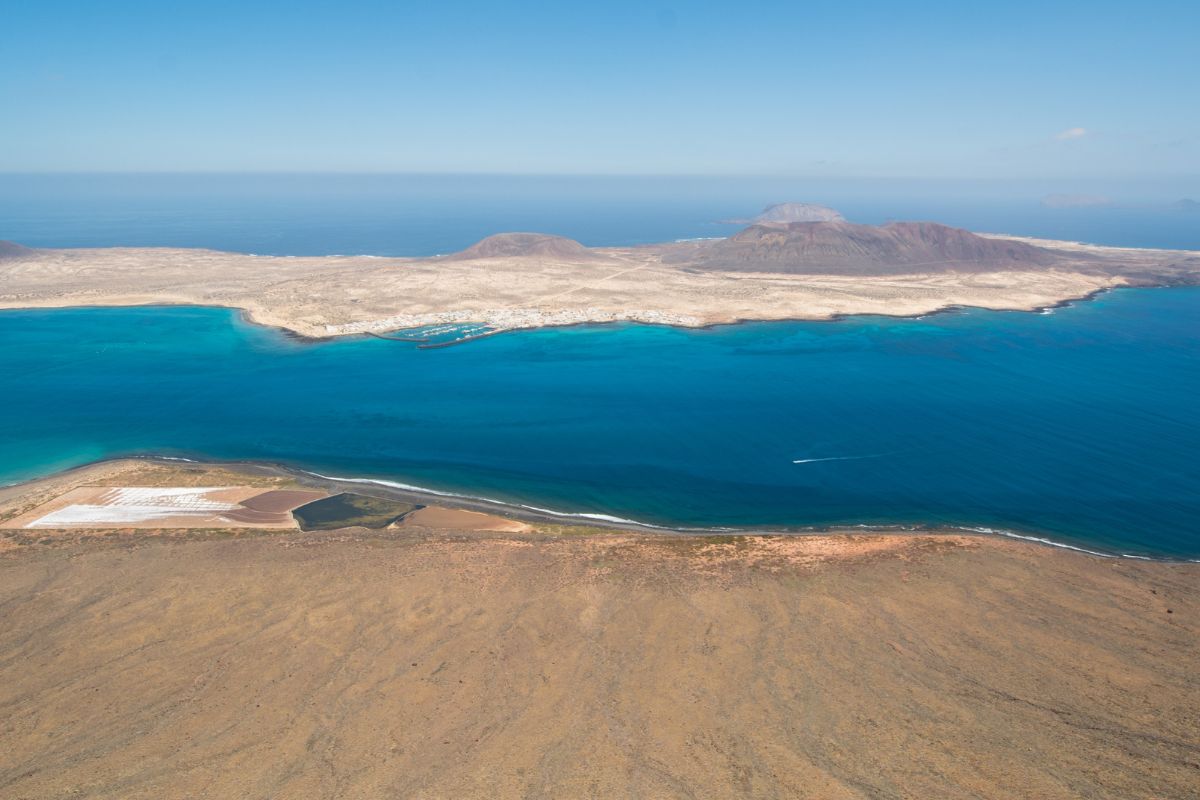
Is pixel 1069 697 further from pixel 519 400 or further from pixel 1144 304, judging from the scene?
pixel 1144 304

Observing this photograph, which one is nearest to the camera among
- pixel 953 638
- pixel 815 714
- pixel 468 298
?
pixel 815 714

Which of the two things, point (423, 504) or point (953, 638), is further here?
point (423, 504)

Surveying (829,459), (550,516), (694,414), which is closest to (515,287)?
(694,414)

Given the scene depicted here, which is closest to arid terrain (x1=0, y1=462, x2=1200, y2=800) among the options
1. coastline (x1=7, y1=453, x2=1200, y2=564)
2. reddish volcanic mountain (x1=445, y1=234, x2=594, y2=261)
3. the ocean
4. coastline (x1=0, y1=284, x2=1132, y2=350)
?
coastline (x1=7, y1=453, x2=1200, y2=564)

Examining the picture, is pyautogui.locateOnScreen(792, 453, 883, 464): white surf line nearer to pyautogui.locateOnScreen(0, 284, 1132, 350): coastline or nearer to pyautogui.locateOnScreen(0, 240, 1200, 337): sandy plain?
pyautogui.locateOnScreen(0, 284, 1132, 350): coastline

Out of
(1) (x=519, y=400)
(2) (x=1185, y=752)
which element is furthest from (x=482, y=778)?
(1) (x=519, y=400)

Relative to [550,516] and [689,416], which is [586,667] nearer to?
[550,516]
